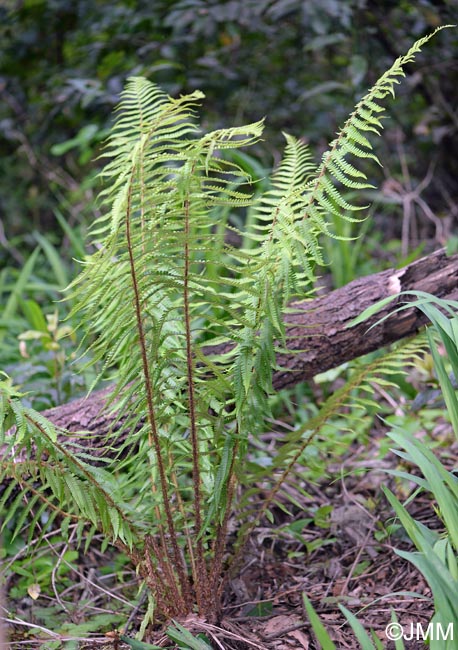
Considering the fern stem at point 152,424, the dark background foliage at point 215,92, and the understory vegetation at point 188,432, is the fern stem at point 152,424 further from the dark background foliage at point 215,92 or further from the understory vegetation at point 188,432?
the dark background foliage at point 215,92

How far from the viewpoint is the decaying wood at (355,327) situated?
1744mm

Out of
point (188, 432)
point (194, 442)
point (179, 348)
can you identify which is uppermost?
point (179, 348)

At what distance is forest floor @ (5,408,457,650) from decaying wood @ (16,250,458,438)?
0.30 metres

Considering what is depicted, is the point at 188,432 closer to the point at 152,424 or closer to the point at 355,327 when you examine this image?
the point at 152,424

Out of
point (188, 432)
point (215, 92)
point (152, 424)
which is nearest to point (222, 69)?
point (215, 92)

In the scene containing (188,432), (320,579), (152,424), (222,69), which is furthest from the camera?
(222,69)

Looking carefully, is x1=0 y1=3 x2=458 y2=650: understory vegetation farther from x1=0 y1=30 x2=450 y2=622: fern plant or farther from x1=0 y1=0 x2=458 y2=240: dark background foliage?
x1=0 y1=0 x2=458 y2=240: dark background foliage

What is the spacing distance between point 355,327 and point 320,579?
2.03ft

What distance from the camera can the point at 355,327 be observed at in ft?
5.77

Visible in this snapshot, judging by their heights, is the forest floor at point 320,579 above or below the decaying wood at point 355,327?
below

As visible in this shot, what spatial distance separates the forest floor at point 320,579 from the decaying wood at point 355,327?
0.98ft

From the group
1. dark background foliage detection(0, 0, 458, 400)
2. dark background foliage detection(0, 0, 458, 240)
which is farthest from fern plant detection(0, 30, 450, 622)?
dark background foliage detection(0, 0, 458, 240)

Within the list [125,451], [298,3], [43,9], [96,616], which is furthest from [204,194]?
[43,9]

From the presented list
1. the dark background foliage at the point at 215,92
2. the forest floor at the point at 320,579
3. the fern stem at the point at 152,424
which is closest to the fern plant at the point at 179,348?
the fern stem at the point at 152,424
